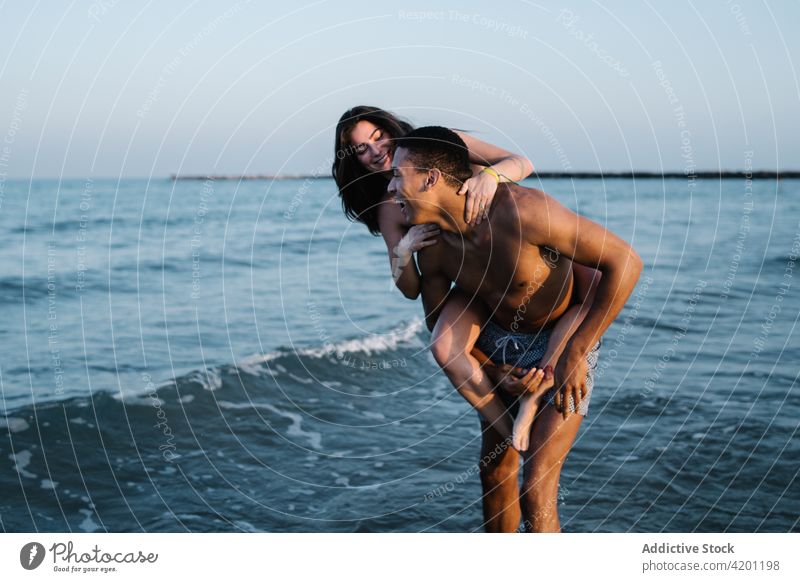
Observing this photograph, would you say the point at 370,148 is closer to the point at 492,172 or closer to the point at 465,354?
the point at 492,172

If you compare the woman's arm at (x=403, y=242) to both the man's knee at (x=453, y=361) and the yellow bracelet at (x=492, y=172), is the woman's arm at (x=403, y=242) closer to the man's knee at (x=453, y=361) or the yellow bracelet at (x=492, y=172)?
the man's knee at (x=453, y=361)

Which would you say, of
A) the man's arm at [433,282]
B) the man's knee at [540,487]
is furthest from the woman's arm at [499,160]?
the man's knee at [540,487]

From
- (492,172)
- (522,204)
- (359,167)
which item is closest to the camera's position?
(522,204)

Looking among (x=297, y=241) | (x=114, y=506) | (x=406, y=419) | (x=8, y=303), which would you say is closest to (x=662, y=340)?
(x=406, y=419)

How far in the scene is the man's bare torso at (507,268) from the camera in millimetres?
4527

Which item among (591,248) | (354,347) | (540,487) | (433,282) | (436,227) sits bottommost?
(354,347)

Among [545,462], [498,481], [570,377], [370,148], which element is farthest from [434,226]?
[498,481]

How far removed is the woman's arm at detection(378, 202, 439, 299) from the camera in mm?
4840

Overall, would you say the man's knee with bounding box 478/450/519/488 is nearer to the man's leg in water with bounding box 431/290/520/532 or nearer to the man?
the man's leg in water with bounding box 431/290/520/532

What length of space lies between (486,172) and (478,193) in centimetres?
17

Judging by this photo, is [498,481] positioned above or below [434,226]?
below

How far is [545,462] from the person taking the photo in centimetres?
480
